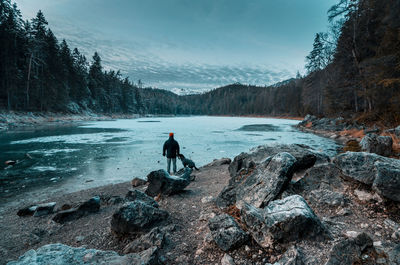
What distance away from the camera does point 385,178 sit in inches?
131

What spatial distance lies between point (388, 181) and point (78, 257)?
5040 millimetres

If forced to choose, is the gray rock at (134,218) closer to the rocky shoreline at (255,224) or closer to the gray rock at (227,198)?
the rocky shoreline at (255,224)

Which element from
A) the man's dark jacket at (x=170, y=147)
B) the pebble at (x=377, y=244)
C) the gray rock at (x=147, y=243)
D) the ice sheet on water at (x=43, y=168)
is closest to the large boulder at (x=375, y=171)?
the pebble at (x=377, y=244)

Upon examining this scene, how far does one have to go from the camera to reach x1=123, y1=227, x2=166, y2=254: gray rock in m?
3.19

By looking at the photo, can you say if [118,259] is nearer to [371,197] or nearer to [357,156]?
A: [371,197]

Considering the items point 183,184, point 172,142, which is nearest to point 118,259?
point 183,184

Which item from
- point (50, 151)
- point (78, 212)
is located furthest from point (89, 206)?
point (50, 151)

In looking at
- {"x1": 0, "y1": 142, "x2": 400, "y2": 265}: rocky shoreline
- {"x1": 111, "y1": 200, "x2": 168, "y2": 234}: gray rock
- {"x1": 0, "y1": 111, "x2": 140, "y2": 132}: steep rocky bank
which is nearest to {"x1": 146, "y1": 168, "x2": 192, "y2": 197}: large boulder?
{"x1": 0, "y1": 142, "x2": 400, "y2": 265}: rocky shoreline

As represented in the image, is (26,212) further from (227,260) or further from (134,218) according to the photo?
(227,260)

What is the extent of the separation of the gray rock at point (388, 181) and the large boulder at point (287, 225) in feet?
4.87

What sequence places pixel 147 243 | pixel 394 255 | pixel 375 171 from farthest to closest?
pixel 375 171 < pixel 147 243 < pixel 394 255

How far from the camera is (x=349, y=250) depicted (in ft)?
8.02

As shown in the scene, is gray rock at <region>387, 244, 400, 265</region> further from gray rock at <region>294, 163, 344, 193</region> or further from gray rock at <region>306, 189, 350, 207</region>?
gray rock at <region>294, 163, 344, 193</region>

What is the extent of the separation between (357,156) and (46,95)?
6358 centimetres
